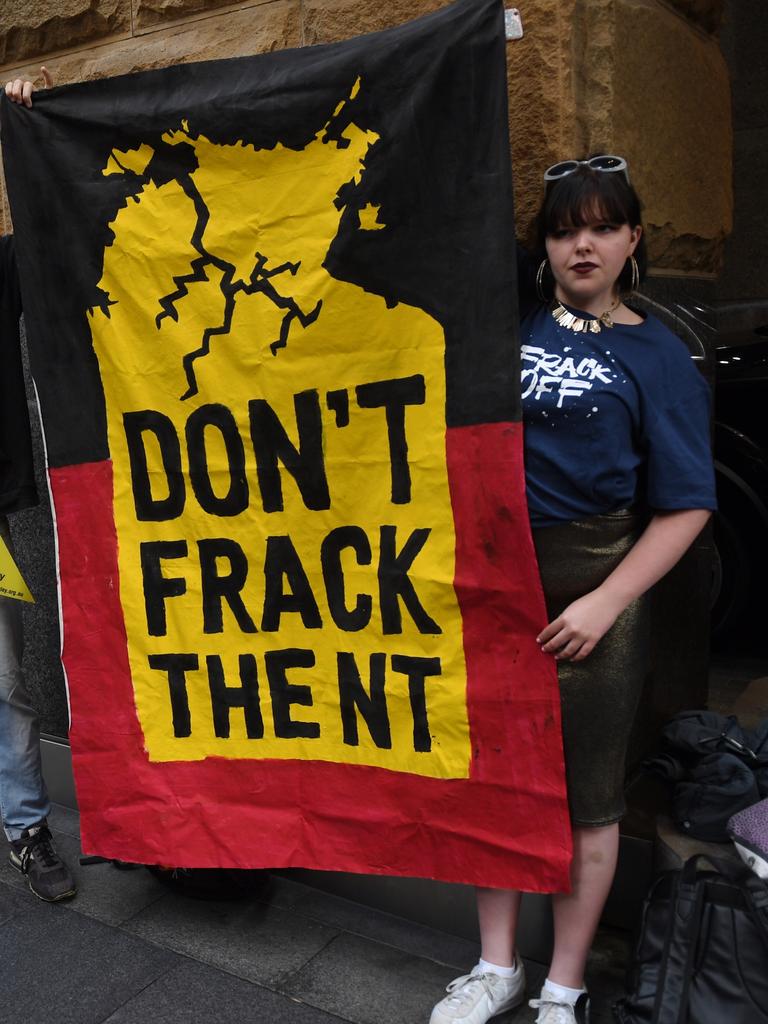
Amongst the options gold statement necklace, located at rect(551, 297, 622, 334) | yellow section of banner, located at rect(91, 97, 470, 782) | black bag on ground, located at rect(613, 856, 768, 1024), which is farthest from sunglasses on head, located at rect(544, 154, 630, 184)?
black bag on ground, located at rect(613, 856, 768, 1024)

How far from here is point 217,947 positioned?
2639 millimetres

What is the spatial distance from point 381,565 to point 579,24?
1.33m

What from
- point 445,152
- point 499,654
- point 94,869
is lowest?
point 94,869

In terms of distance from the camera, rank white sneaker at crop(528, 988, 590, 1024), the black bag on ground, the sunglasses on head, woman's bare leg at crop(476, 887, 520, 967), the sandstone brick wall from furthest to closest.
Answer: the sandstone brick wall
woman's bare leg at crop(476, 887, 520, 967)
white sneaker at crop(528, 988, 590, 1024)
the sunglasses on head
the black bag on ground

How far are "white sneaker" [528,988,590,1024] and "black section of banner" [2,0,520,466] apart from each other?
1219 mm

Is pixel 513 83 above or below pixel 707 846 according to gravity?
above

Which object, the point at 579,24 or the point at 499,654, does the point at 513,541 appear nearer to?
the point at 499,654

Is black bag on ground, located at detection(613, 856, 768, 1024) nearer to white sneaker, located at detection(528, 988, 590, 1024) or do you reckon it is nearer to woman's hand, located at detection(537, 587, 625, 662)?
white sneaker, located at detection(528, 988, 590, 1024)

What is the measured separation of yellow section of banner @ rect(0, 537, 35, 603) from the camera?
111 inches

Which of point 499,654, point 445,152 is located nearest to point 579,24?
point 445,152

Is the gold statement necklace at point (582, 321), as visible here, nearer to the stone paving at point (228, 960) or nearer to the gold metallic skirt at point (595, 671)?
the gold metallic skirt at point (595, 671)

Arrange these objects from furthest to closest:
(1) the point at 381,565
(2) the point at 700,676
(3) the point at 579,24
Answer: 1. (2) the point at 700,676
2. (3) the point at 579,24
3. (1) the point at 381,565

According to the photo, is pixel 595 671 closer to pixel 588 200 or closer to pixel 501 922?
pixel 501 922

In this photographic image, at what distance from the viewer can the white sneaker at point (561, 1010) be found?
2.16 metres
